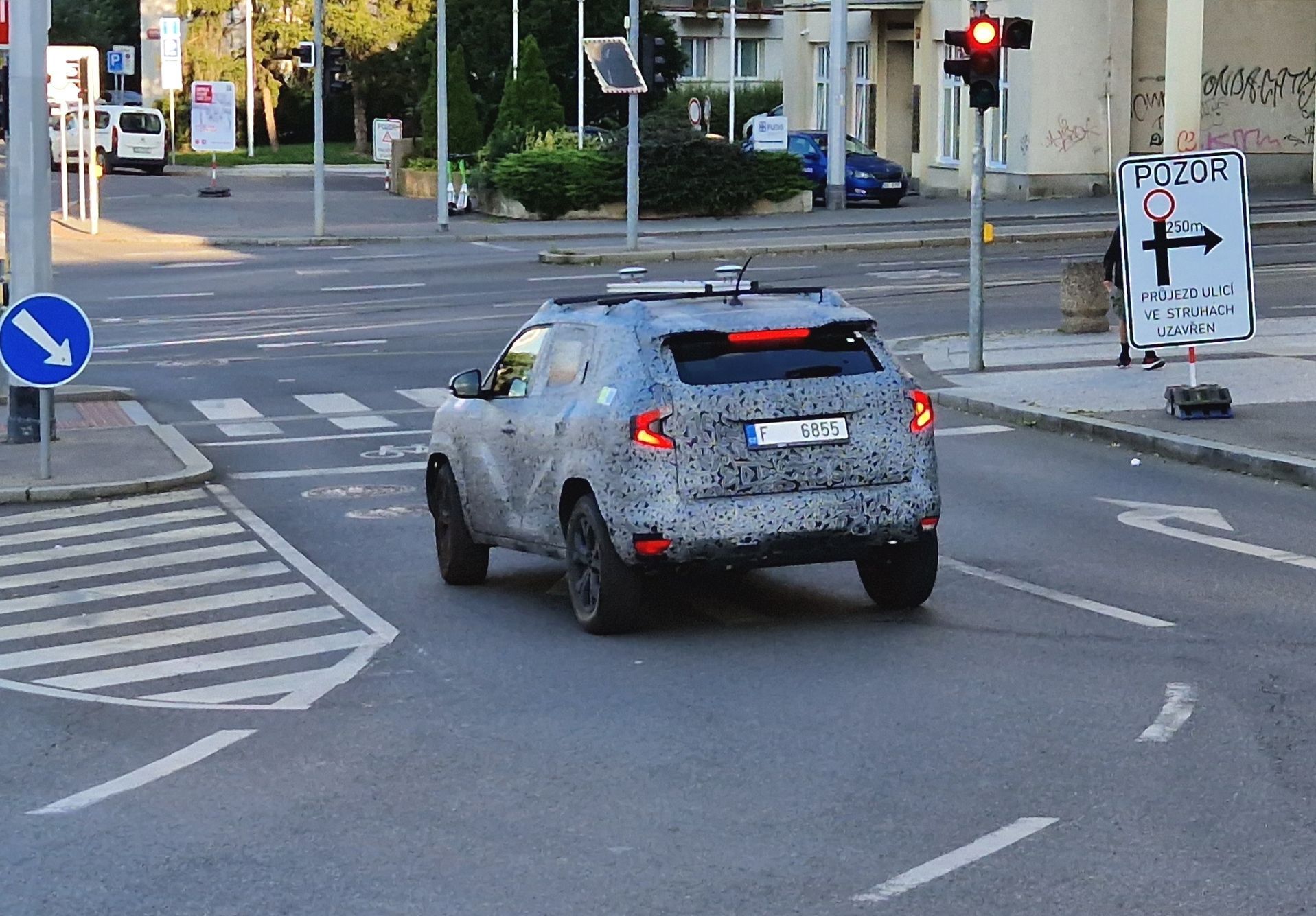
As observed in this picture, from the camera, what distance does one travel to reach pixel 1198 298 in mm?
18969

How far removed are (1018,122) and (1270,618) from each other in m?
40.7

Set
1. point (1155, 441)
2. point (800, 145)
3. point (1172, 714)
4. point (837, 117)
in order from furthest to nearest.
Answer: point (800, 145) → point (837, 117) → point (1155, 441) → point (1172, 714)

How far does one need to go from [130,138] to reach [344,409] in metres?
54.8

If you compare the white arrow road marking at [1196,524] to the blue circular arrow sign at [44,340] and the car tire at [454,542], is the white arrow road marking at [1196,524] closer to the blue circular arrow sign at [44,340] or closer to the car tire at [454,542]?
the car tire at [454,542]

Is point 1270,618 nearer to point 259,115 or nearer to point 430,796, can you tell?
point 430,796

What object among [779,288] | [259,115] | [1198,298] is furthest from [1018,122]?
[259,115]

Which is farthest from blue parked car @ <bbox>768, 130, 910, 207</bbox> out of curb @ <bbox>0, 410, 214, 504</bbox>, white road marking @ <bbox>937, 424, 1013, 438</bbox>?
curb @ <bbox>0, 410, 214, 504</bbox>

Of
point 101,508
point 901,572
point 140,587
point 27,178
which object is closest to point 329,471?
point 101,508

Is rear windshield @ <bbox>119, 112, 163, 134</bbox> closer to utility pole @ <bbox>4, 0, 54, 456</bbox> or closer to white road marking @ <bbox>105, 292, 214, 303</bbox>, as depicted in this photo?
white road marking @ <bbox>105, 292, 214, 303</bbox>

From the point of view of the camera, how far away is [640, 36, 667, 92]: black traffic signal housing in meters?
39.9

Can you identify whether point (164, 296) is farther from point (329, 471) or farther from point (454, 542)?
point (454, 542)

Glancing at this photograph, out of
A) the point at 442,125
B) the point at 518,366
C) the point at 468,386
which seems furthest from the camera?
the point at 442,125

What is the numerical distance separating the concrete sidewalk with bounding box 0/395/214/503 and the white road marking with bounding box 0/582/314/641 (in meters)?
4.33

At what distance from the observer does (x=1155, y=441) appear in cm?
1764
